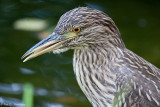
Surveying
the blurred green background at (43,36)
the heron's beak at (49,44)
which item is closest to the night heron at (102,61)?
→ the heron's beak at (49,44)

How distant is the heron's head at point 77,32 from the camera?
14.8 ft

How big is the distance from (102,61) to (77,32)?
1.66 ft

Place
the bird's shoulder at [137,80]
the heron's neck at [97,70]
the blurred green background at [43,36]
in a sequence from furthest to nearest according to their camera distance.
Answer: the blurred green background at [43,36]
the heron's neck at [97,70]
the bird's shoulder at [137,80]

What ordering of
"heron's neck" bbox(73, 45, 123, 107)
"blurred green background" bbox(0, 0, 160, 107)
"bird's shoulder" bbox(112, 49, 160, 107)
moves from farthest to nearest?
"blurred green background" bbox(0, 0, 160, 107), "heron's neck" bbox(73, 45, 123, 107), "bird's shoulder" bbox(112, 49, 160, 107)

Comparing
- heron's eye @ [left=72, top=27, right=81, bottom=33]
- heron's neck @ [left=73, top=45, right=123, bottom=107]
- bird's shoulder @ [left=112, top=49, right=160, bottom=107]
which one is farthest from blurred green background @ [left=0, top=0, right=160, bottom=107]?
heron's eye @ [left=72, top=27, right=81, bottom=33]

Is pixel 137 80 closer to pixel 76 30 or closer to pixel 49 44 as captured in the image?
pixel 76 30

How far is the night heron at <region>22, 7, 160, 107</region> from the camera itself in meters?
4.49

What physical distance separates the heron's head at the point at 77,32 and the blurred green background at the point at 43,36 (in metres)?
1.83

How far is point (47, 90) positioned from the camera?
265 inches

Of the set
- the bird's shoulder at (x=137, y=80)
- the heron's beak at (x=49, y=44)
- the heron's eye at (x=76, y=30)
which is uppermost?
the heron's eye at (x=76, y=30)

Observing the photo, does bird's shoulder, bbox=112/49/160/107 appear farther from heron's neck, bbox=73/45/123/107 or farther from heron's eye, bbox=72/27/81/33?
heron's eye, bbox=72/27/81/33

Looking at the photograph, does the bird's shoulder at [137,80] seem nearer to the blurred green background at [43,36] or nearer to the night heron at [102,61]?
the night heron at [102,61]

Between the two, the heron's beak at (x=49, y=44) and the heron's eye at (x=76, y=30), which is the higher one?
the heron's eye at (x=76, y=30)

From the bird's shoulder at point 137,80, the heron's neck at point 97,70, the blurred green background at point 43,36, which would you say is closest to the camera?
the bird's shoulder at point 137,80
